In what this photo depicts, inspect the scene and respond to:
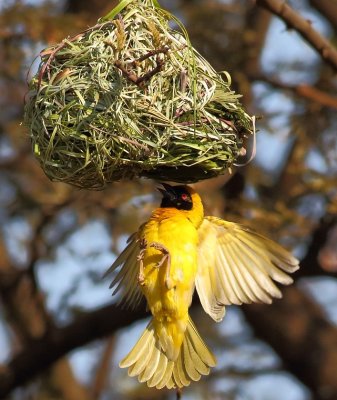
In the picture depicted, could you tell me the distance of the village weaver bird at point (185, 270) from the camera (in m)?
4.20

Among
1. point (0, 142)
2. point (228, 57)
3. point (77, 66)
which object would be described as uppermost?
point (77, 66)

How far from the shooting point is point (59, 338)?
6.98 m

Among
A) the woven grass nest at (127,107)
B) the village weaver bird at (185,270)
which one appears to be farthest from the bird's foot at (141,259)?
the woven grass nest at (127,107)

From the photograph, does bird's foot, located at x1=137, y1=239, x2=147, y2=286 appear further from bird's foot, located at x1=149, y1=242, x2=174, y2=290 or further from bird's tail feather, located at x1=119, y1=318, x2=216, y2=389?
bird's tail feather, located at x1=119, y1=318, x2=216, y2=389

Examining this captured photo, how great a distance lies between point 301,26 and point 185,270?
158 centimetres

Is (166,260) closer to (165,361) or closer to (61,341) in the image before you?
(165,361)

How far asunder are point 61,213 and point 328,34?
2454mm

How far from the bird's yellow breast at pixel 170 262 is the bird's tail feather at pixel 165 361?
216mm

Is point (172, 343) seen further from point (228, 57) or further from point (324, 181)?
point (228, 57)

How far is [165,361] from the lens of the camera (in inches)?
178

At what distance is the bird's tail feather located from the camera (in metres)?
4.48

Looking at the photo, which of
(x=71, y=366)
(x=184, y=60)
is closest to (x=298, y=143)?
(x=71, y=366)

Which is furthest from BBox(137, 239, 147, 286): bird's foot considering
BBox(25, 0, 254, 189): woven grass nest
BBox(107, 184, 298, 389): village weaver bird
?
BBox(25, 0, 254, 189): woven grass nest

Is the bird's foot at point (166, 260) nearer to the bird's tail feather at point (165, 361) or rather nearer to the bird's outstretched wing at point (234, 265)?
the bird's outstretched wing at point (234, 265)
